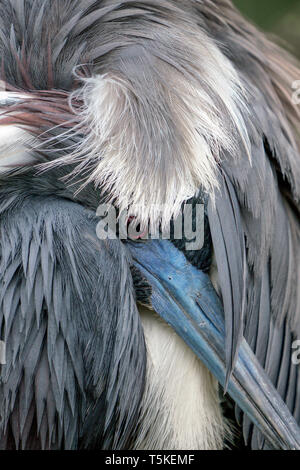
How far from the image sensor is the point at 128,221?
1.67 metres

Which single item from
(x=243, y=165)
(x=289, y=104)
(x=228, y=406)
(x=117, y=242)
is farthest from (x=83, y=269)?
(x=289, y=104)

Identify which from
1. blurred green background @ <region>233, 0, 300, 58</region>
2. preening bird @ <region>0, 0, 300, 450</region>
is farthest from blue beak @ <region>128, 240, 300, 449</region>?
blurred green background @ <region>233, 0, 300, 58</region>

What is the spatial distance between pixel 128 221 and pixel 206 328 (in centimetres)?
32

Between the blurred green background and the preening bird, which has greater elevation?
the blurred green background

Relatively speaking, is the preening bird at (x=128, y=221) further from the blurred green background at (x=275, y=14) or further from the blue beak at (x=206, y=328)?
the blurred green background at (x=275, y=14)

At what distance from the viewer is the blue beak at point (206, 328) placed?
1.67m

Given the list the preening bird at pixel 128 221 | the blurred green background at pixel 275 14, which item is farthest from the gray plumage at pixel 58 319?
the blurred green background at pixel 275 14

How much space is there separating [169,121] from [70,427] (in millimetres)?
749

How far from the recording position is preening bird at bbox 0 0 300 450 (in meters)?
1.60

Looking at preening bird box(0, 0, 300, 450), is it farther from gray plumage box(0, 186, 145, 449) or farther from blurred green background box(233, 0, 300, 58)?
blurred green background box(233, 0, 300, 58)

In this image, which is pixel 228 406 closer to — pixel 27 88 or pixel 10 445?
pixel 10 445

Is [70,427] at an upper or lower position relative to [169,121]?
lower

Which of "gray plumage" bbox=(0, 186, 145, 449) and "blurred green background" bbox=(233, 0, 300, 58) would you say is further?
"blurred green background" bbox=(233, 0, 300, 58)

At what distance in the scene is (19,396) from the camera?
1657 mm
